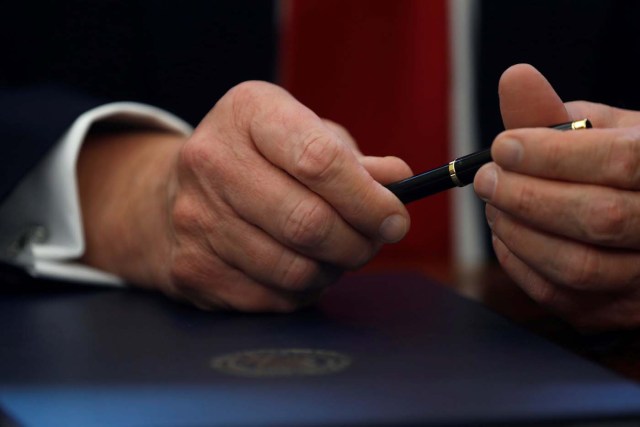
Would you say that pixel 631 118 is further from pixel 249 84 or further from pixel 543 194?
pixel 249 84

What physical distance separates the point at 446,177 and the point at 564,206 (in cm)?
8

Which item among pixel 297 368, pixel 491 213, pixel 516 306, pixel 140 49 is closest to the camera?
pixel 297 368

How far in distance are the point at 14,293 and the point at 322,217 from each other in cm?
30

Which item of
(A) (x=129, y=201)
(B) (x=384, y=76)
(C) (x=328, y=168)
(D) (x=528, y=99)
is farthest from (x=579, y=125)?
(B) (x=384, y=76)

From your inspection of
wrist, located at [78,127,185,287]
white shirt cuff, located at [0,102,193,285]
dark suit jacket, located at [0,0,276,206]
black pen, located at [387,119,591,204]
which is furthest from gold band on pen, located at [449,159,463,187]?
dark suit jacket, located at [0,0,276,206]

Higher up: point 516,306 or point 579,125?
point 579,125

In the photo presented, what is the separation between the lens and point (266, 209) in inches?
24.2

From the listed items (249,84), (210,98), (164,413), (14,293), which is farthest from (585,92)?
(164,413)

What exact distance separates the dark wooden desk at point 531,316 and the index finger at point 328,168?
0.43ft

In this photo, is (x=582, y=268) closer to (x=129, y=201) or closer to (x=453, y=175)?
(x=453, y=175)

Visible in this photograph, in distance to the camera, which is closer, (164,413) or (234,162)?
(164,413)

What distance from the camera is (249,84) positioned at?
2.17 ft

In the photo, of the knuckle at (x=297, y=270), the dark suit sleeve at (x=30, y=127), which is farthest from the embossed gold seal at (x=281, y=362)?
the dark suit sleeve at (x=30, y=127)

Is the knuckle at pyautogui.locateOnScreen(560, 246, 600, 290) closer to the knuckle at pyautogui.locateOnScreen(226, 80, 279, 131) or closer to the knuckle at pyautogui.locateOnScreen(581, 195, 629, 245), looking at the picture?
the knuckle at pyautogui.locateOnScreen(581, 195, 629, 245)
